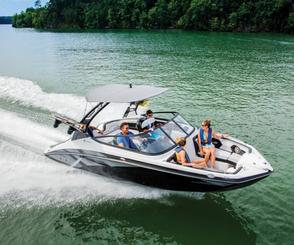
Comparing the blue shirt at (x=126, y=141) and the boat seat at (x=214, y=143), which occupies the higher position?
the blue shirt at (x=126, y=141)

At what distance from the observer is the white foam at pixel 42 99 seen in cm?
1694

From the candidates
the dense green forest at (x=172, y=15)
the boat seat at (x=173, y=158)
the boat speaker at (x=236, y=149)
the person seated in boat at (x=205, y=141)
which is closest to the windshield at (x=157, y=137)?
the boat seat at (x=173, y=158)

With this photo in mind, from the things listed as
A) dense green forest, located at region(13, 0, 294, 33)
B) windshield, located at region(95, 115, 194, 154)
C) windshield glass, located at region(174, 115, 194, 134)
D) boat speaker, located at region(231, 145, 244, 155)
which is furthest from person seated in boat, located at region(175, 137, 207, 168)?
dense green forest, located at region(13, 0, 294, 33)

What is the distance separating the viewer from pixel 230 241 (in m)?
8.81

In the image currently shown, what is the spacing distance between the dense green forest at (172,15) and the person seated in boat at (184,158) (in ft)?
181

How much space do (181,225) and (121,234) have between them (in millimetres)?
1559

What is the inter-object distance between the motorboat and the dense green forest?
54.1m

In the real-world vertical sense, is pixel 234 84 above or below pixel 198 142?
below

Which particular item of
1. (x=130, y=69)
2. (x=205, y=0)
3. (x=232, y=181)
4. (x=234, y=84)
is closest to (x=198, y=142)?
(x=232, y=181)

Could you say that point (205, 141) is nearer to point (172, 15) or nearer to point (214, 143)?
point (214, 143)

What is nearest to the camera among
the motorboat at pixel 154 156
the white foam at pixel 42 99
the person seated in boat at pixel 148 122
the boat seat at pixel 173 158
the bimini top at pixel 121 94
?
the motorboat at pixel 154 156

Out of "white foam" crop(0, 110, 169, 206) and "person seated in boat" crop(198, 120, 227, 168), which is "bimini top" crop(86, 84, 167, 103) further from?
"white foam" crop(0, 110, 169, 206)

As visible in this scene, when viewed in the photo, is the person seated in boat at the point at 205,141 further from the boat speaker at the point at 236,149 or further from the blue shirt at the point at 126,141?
the blue shirt at the point at 126,141

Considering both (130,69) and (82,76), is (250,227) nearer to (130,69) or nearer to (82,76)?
(82,76)
